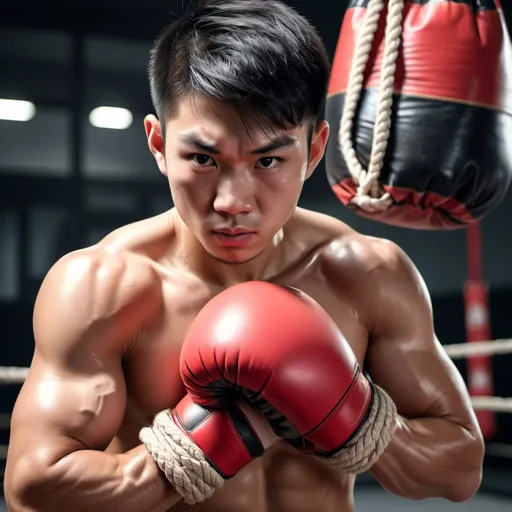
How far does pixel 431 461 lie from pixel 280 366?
1.09ft

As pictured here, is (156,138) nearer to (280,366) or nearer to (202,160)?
(202,160)

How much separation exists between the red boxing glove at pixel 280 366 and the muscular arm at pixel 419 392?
0.16 metres

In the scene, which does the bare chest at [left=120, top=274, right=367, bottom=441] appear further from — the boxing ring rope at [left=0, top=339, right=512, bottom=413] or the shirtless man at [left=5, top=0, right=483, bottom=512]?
the boxing ring rope at [left=0, top=339, right=512, bottom=413]

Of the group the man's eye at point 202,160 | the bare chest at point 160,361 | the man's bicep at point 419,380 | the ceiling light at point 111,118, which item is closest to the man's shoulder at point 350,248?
the man's bicep at point 419,380

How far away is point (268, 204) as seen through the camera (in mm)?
1086

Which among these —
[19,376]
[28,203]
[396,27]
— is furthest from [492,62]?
[28,203]

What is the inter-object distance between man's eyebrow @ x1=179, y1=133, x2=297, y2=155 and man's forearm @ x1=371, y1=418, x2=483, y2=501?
17.8 inches

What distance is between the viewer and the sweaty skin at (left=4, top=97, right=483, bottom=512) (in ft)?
3.48

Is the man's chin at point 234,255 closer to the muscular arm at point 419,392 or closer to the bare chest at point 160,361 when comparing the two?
the bare chest at point 160,361

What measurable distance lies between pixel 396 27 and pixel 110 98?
3.40 meters

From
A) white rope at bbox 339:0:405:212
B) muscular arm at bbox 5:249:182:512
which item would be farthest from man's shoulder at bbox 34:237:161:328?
white rope at bbox 339:0:405:212

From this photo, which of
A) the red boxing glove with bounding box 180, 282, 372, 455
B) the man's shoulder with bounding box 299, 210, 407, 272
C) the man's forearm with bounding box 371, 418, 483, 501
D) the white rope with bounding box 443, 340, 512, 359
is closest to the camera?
the red boxing glove with bounding box 180, 282, 372, 455

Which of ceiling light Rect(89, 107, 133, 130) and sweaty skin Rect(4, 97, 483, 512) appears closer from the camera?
sweaty skin Rect(4, 97, 483, 512)

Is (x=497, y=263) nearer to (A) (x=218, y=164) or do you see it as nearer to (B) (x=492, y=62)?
(B) (x=492, y=62)
